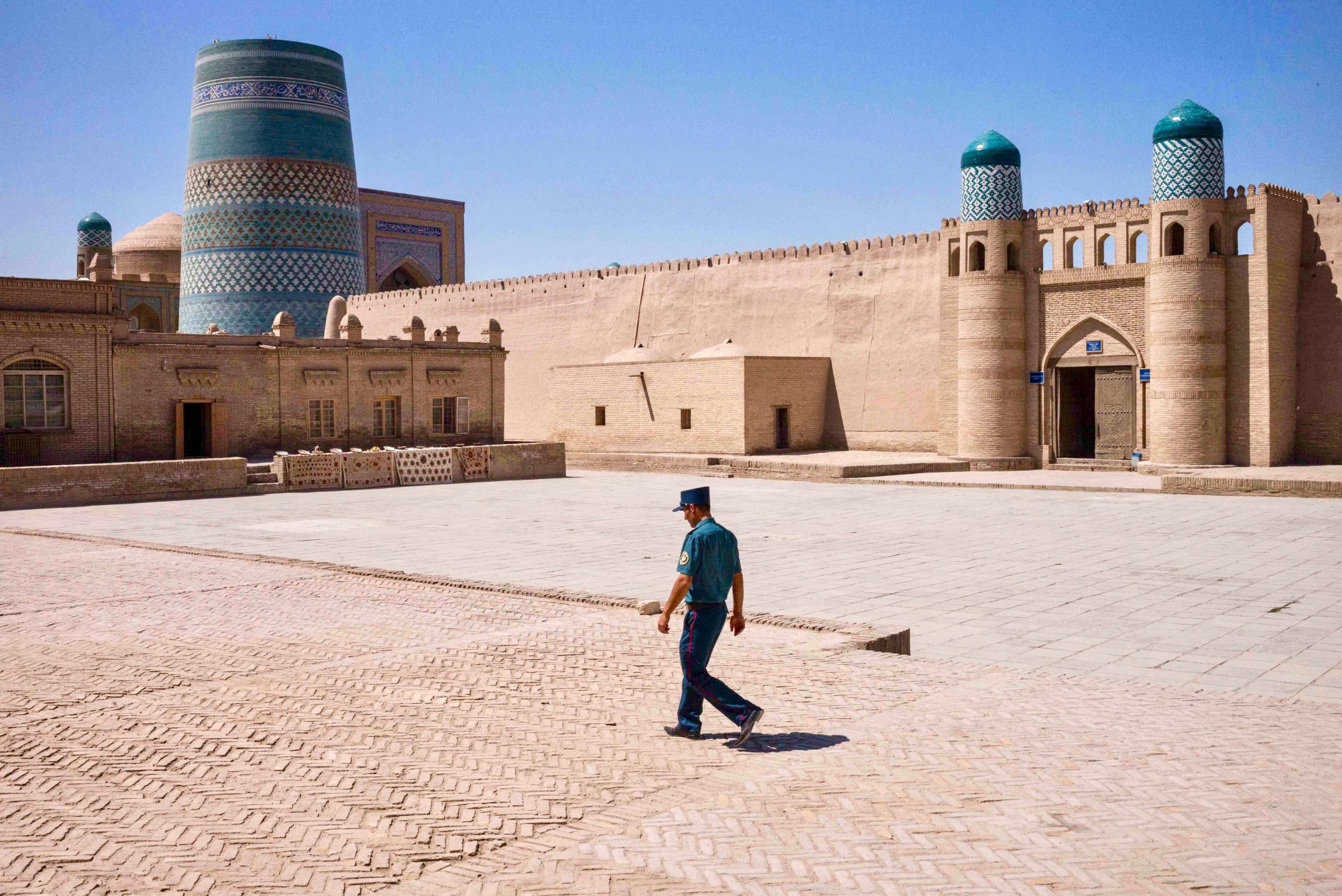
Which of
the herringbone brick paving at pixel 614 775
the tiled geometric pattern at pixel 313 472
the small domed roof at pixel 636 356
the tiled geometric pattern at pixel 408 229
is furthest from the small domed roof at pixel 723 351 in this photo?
the herringbone brick paving at pixel 614 775

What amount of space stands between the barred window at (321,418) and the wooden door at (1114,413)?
45.7 feet

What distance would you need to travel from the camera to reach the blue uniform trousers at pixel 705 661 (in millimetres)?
4703

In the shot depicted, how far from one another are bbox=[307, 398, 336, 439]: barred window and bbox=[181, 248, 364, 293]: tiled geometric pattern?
9.50 meters

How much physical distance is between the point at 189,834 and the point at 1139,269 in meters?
19.9

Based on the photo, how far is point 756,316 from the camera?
27.1 meters

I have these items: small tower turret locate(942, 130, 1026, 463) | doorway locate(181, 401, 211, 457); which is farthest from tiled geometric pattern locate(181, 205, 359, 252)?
small tower turret locate(942, 130, 1026, 463)

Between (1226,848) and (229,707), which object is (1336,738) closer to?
(1226,848)

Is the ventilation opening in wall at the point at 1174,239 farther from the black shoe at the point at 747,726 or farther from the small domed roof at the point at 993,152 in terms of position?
the black shoe at the point at 747,726

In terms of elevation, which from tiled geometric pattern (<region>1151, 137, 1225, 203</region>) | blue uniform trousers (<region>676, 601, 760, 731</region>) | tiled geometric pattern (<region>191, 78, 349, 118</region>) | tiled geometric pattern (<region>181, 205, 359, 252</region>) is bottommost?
blue uniform trousers (<region>676, 601, 760, 731</region>)

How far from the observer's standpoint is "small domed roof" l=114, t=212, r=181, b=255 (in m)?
37.7

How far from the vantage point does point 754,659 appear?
625 cm

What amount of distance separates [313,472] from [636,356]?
31.8ft

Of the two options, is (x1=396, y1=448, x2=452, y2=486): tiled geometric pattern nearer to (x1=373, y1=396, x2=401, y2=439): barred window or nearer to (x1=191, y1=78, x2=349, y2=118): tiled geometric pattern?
(x1=373, y1=396, x2=401, y2=439): barred window

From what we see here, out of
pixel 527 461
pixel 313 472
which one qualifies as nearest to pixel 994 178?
pixel 527 461
